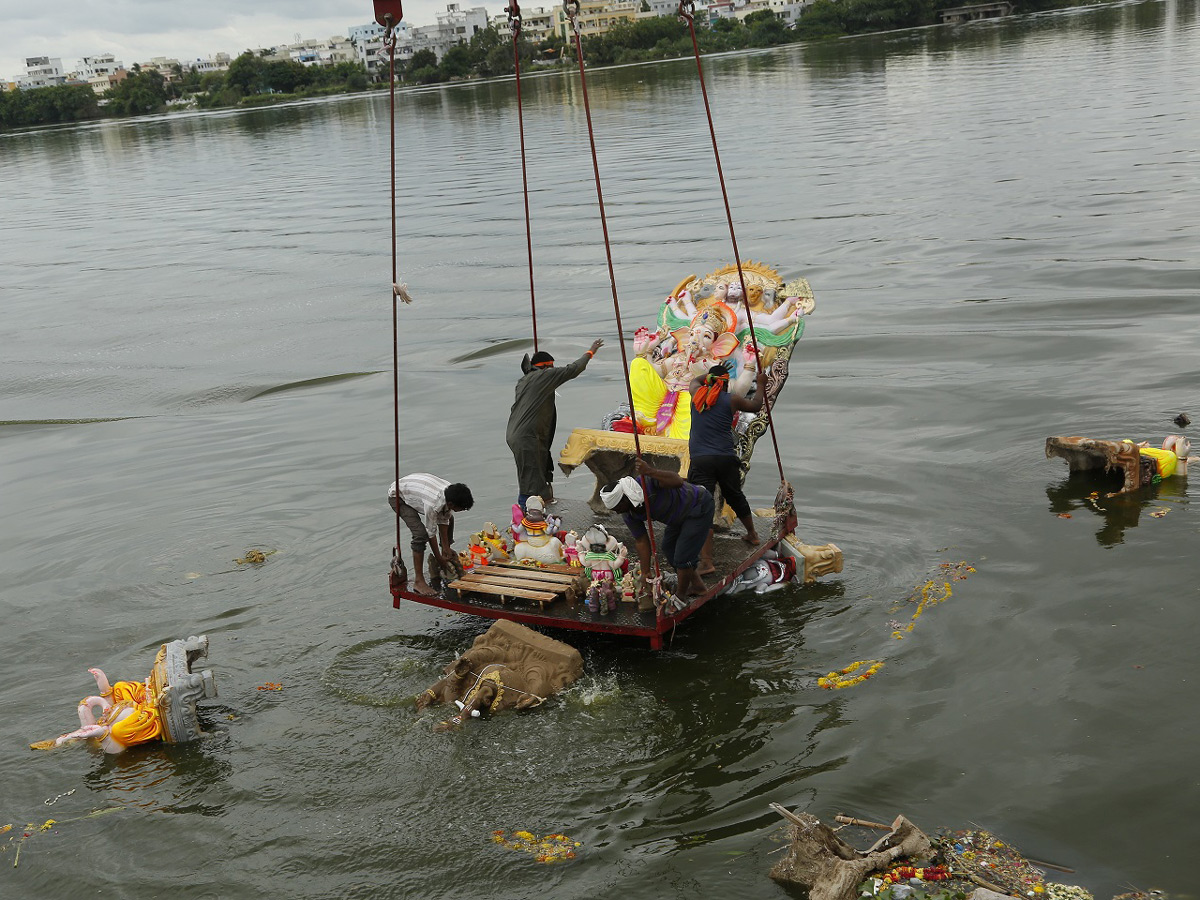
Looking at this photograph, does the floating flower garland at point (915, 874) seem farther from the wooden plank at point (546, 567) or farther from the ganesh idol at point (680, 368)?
the ganesh idol at point (680, 368)

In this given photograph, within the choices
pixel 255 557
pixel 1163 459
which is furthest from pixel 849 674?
pixel 255 557

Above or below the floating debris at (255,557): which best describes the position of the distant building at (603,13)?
above

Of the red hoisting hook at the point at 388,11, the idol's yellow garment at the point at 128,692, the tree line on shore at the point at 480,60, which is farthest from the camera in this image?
the tree line on shore at the point at 480,60

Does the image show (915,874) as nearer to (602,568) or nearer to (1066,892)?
(1066,892)

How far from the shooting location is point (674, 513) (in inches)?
360

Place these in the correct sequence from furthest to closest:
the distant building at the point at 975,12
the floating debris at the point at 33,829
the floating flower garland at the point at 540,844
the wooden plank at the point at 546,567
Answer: the distant building at the point at 975,12 → the wooden plank at the point at 546,567 → the floating debris at the point at 33,829 → the floating flower garland at the point at 540,844

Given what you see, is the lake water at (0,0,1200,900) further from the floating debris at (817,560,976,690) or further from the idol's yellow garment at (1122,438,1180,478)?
the idol's yellow garment at (1122,438,1180,478)

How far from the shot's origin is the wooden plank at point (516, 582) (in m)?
9.42

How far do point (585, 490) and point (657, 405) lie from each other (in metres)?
2.18

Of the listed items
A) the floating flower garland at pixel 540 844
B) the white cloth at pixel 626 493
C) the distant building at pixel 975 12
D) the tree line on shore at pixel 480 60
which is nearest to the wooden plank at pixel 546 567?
the white cloth at pixel 626 493

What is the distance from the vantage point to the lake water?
7812 millimetres

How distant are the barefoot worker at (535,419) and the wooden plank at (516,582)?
0.92 metres

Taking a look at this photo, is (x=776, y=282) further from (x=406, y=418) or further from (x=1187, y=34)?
(x=1187, y=34)

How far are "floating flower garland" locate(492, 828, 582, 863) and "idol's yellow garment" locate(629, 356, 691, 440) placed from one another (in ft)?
15.6
